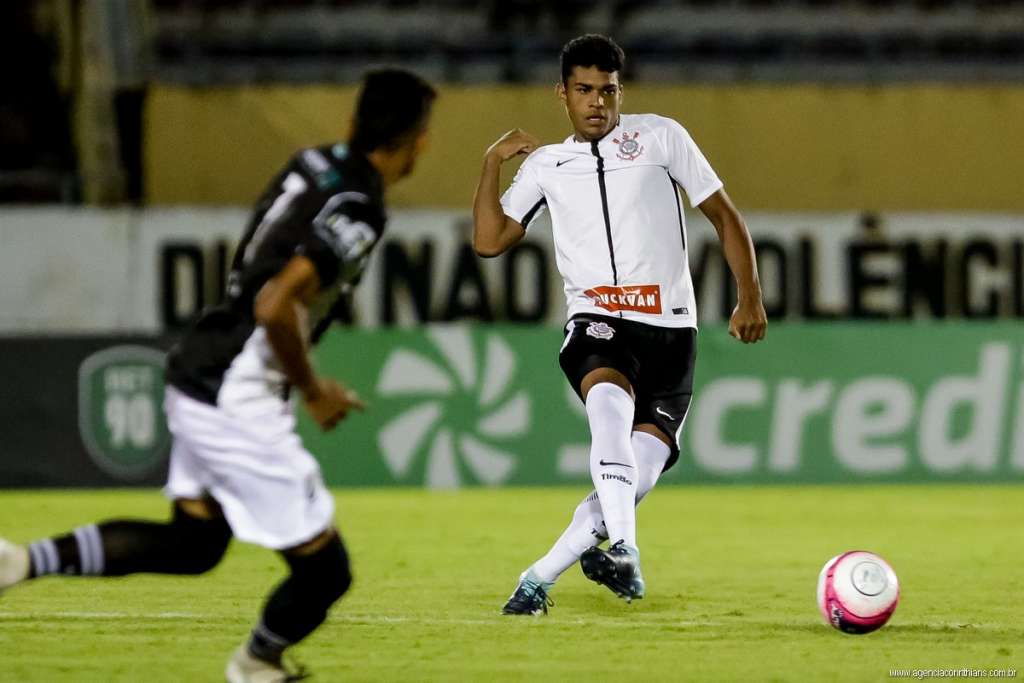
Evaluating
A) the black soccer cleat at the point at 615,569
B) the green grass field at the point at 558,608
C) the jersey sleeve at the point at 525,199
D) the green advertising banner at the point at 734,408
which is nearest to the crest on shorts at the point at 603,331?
the jersey sleeve at the point at 525,199

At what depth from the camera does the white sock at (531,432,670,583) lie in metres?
6.49

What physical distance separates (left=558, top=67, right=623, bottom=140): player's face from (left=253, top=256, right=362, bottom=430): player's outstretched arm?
2.17 m

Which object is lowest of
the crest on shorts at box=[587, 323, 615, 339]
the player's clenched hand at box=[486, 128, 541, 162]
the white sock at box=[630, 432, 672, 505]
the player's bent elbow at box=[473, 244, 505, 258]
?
the white sock at box=[630, 432, 672, 505]

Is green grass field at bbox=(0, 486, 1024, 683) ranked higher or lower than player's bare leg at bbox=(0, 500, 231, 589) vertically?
lower

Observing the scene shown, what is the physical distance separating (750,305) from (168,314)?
9.15m

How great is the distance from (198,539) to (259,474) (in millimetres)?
417

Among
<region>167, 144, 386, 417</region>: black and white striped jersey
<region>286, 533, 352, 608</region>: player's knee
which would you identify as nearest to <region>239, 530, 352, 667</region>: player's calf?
<region>286, 533, 352, 608</region>: player's knee

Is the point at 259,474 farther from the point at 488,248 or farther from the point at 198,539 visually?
the point at 488,248

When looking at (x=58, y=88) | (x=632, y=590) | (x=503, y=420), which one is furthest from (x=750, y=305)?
(x=58, y=88)

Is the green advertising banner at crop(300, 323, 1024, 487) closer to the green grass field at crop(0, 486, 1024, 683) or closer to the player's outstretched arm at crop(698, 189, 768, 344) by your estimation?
the green grass field at crop(0, 486, 1024, 683)

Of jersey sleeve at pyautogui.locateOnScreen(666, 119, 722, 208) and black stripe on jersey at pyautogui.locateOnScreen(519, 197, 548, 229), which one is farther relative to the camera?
black stripe on jersey at pyautogui.locateOnScreen(519, 197, 548, 229)

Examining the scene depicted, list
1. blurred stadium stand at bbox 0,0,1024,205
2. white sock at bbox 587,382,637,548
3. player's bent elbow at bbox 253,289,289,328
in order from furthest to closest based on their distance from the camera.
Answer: blurred stadium stand at bbox 0,0,1024,205 → white sock at bbox 587,382,637,548 → player's bent elbow at bbox 253,289,289,328

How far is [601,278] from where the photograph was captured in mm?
6641

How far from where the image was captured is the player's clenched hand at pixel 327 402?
182 inches
